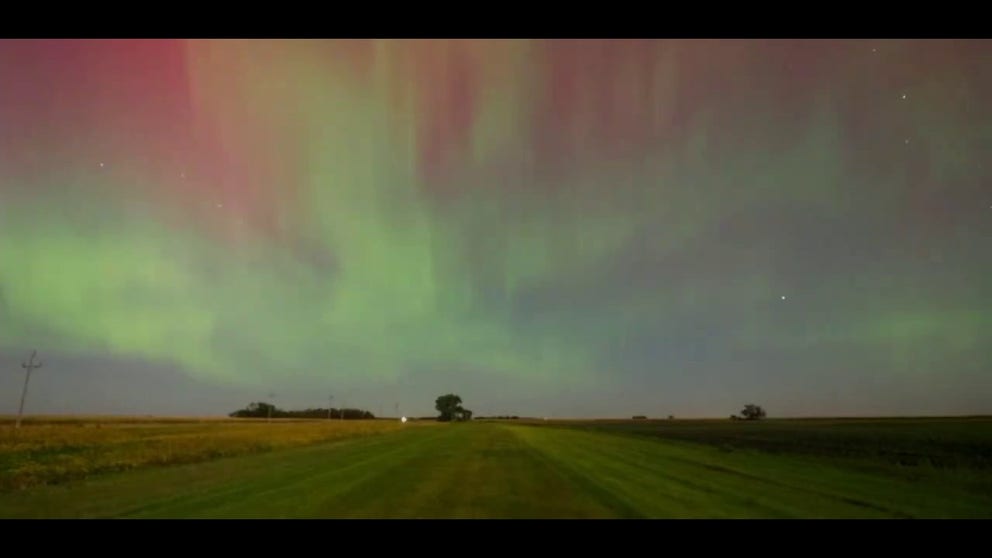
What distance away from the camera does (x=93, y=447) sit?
1601 inches

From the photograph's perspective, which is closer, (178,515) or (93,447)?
(178,515)

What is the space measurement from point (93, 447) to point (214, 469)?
1836 centimetres

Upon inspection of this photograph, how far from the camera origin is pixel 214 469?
93.4 ft

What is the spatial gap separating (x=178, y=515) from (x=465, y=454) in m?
24.9
